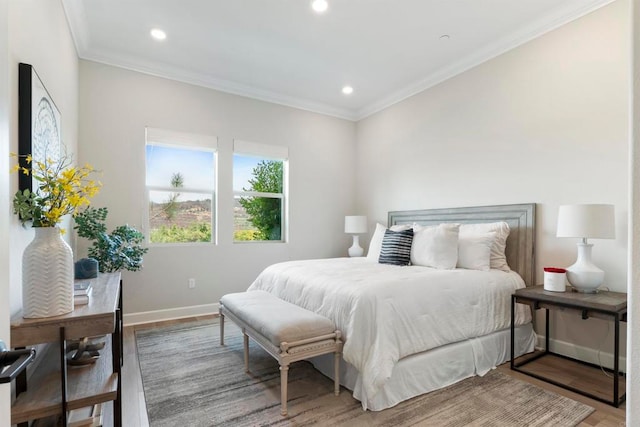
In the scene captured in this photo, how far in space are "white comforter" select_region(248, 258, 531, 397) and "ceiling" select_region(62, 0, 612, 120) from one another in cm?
231

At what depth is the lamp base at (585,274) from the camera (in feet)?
8.05

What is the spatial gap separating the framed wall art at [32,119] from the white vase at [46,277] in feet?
1.54

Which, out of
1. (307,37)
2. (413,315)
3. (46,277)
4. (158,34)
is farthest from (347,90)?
(46,277)

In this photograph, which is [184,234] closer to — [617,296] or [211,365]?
[211,365]

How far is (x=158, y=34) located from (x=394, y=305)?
3.37 m

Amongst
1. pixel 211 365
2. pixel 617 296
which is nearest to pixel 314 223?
pixel 211 365

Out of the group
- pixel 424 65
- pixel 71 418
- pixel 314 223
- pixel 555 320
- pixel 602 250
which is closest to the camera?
pixel 71 418

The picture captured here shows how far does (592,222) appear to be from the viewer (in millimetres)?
2385

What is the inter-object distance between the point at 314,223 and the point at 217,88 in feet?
7.68

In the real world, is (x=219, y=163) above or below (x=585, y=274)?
above

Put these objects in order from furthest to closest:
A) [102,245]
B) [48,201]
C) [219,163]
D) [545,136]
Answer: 1. [219,163]
2. [545,136]
3. [102,245]
4. [48,201]

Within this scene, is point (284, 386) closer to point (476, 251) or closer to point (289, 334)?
point (289, 334)

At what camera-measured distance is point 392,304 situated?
2.19m

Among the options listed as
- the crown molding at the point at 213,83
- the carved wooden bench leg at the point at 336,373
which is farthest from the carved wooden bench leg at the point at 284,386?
the crown molding at the point at 213,83
